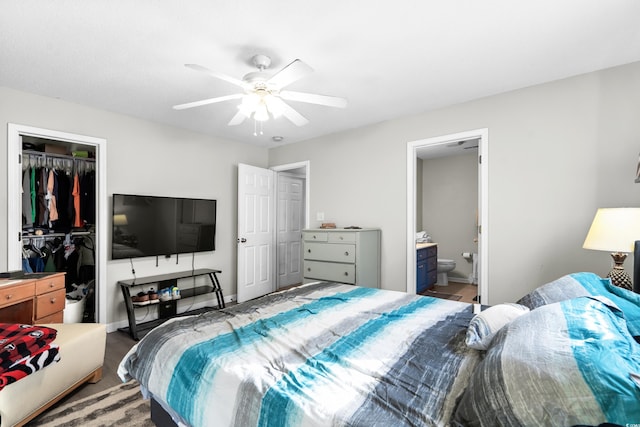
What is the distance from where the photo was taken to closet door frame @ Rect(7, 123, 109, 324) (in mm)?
2777

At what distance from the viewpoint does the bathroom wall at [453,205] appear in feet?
17.9

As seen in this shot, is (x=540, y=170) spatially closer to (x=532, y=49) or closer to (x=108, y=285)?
(x=532, y=49)

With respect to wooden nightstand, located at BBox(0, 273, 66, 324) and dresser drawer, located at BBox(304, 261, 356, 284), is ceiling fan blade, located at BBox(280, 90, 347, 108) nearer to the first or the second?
dresser drawer, located at BBox(304, 261, 356, 284)

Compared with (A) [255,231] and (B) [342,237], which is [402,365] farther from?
(A) [255,231]

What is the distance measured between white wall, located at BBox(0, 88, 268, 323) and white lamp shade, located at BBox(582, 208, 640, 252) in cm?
404

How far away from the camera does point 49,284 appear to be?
255 centimetres

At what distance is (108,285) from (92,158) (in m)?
1.64

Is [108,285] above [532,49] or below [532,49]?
below

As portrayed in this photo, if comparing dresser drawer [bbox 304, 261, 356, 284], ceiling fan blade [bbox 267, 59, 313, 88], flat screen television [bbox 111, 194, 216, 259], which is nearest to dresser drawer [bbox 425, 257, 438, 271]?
dresser drawer [bbox 304, 261, 356, 284]

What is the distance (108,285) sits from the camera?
11.0 ft

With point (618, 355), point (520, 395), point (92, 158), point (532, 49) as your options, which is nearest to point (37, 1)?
point (92, 158)

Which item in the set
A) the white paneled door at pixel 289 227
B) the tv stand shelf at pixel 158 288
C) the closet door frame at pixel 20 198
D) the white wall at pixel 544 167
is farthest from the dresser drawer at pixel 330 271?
→ the closet door frame at pixel 20 198

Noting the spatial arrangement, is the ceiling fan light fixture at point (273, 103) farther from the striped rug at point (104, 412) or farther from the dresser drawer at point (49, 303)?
the dresser drawer at point (49, 303)

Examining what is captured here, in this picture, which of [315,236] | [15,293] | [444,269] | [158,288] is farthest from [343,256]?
[15,293]
